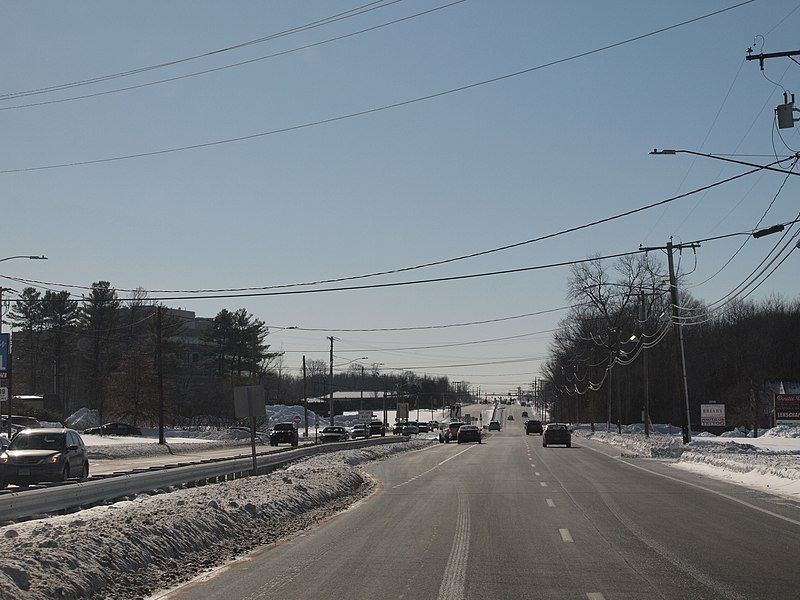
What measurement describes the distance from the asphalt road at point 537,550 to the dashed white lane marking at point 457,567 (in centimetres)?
2

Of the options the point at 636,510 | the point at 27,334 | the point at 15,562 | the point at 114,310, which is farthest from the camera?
the point at 27,334

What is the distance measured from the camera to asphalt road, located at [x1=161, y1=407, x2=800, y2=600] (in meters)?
10.6

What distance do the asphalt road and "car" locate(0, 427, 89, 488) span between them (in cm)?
Result: 982

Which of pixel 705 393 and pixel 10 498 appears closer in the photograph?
pixel 10 498

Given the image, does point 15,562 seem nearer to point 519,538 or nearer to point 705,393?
point 519,538

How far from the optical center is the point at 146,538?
523 inches

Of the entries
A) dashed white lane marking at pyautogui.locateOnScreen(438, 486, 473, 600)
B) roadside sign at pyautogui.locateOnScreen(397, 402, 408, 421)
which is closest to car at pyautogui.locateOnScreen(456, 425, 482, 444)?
roadside sign at pyautogui.locateOnScreen(397, 402, 408, 421)

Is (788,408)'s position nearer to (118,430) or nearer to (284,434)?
(284,434)

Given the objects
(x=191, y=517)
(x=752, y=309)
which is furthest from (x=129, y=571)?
(x=752, y=309)

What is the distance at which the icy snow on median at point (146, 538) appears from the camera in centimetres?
1021

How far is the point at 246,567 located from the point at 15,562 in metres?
3.39

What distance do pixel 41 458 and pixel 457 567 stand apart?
18.4 meters

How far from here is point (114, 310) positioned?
106 m

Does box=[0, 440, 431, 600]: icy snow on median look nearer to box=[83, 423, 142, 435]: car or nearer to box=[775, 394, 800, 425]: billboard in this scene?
box=[775, 394, 800, 425]: billboard
